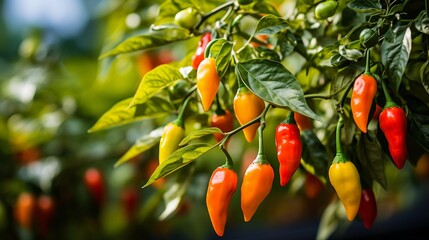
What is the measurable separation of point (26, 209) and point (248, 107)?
923 millimetres

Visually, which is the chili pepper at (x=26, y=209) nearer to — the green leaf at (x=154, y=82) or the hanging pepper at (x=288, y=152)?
the green leaf at (x=154, y=82)

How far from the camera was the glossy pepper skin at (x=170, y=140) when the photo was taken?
0.82 meters

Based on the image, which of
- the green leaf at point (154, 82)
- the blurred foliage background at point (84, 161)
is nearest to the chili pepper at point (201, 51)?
the green leaf at point (154, 82)

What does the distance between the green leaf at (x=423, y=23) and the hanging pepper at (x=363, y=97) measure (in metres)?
0.08

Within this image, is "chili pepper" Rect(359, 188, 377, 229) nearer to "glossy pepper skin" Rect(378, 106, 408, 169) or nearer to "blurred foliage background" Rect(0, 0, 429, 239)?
"glossy pepper skin" Rect(378, 106, 408, 169)

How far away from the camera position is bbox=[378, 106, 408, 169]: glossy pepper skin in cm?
70

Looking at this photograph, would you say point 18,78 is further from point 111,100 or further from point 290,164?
point 290,164

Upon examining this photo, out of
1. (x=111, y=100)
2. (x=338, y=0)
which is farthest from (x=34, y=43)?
(x=338, y=0)

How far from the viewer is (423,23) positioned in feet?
2.38

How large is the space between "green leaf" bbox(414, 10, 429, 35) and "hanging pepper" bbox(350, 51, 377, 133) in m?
0.08

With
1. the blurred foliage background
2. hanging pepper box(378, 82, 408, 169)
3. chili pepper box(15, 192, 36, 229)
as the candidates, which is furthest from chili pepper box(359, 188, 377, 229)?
chili pepper box(15, 192, 36, 229)

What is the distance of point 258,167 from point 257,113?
0.21 feet

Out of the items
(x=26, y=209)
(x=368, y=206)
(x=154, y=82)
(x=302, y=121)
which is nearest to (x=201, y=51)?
(x=154, y=82)

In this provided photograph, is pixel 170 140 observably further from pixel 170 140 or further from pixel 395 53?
pixel 395 53
